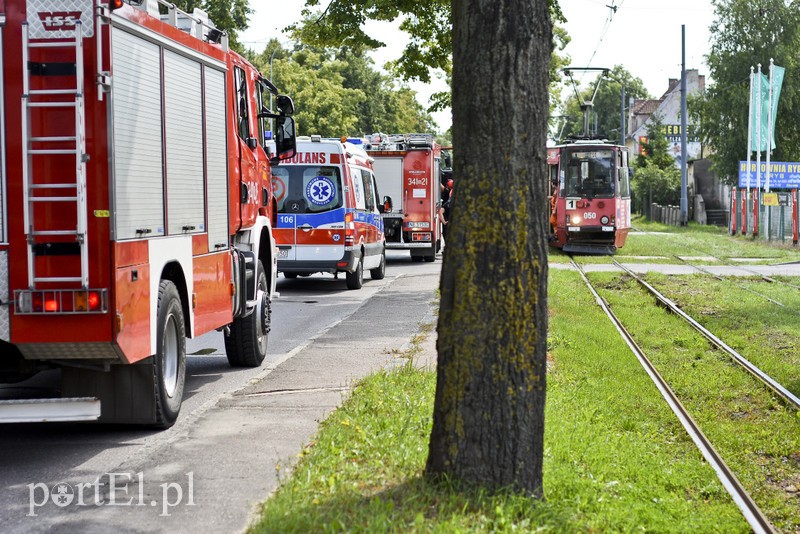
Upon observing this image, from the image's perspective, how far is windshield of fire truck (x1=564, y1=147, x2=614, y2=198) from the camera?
31.8 meters

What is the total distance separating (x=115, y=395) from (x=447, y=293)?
3.09 meters

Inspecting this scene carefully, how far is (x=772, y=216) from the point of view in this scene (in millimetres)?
39750

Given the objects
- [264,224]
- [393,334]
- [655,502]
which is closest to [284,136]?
[264,224]

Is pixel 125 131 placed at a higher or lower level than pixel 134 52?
lower

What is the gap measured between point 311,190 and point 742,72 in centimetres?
4902

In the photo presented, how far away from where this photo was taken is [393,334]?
14055 mm

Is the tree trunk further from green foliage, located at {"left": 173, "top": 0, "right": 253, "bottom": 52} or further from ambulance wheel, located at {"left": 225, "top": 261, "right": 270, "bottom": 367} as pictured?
green foliage, located at {"left": 173, "top": 0, "right": 253, "bottom": 52}

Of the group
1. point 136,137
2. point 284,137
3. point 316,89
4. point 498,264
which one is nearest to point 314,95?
point 316,89

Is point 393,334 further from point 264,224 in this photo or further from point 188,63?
point 188,63

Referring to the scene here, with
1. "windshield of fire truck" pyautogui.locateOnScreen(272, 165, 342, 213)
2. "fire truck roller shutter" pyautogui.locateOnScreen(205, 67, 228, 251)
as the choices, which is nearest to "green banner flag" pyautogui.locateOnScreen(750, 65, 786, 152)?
"windshield of fire truck" pyautogui.locateOnScreen(272, 165, 342, 213)

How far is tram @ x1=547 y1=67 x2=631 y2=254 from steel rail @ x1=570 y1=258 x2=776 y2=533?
18968mm

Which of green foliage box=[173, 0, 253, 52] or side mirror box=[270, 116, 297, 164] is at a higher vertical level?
green foliage box=[173, 0, 253, 52]

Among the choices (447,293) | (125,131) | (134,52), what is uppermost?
(134,52)

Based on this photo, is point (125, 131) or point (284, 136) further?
point (284, 136)
